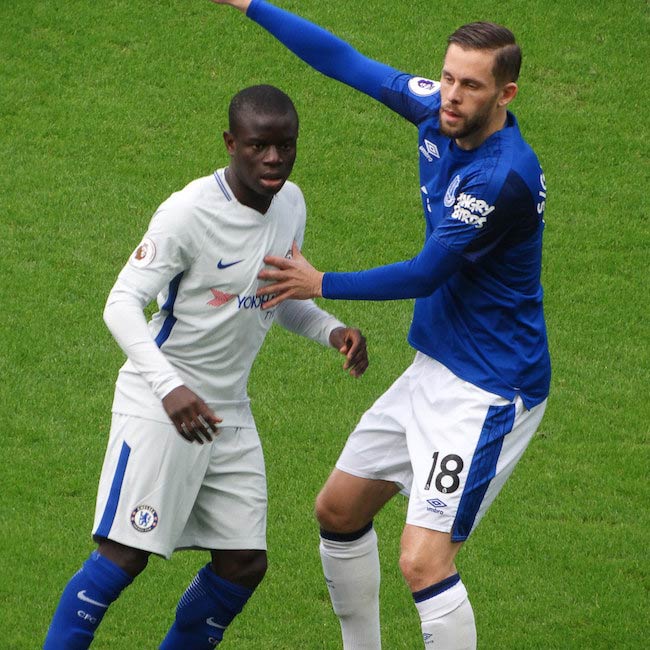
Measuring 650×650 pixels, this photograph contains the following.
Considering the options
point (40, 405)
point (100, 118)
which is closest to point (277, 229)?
point (40, 405)

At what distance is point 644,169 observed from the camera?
11070mm

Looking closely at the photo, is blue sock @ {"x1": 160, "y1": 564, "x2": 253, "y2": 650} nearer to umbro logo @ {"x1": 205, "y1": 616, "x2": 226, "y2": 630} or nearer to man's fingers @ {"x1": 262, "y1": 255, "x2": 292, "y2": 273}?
umbro logo @ {"x1": 205, "y1": 616, "x2": 226, "y2": 630}

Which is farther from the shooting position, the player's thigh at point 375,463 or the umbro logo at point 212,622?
the player's thigh at point 375,463

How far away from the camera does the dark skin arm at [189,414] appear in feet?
16.5

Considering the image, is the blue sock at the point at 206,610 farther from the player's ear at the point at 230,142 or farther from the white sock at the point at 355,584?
the player's ear at the point at 230,142

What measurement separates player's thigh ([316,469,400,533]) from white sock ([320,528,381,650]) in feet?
0.20

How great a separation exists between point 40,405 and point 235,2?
318 centimetres

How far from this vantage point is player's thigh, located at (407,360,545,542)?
5457 millimetres

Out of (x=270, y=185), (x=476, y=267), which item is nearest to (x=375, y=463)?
(x=476, y=267)

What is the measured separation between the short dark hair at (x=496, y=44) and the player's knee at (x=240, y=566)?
78.8 inches

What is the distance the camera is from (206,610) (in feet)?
18.4

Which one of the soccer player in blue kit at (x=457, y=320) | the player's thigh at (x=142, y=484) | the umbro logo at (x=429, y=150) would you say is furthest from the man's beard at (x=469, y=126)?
the player's thigh at (x=142, y=484)

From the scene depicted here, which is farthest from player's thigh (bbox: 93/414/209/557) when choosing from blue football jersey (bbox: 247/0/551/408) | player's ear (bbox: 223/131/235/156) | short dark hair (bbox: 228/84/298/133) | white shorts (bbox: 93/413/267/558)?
short dark hair (bbox: 228/84/298/133)

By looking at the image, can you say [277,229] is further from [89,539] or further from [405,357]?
[405,357]
